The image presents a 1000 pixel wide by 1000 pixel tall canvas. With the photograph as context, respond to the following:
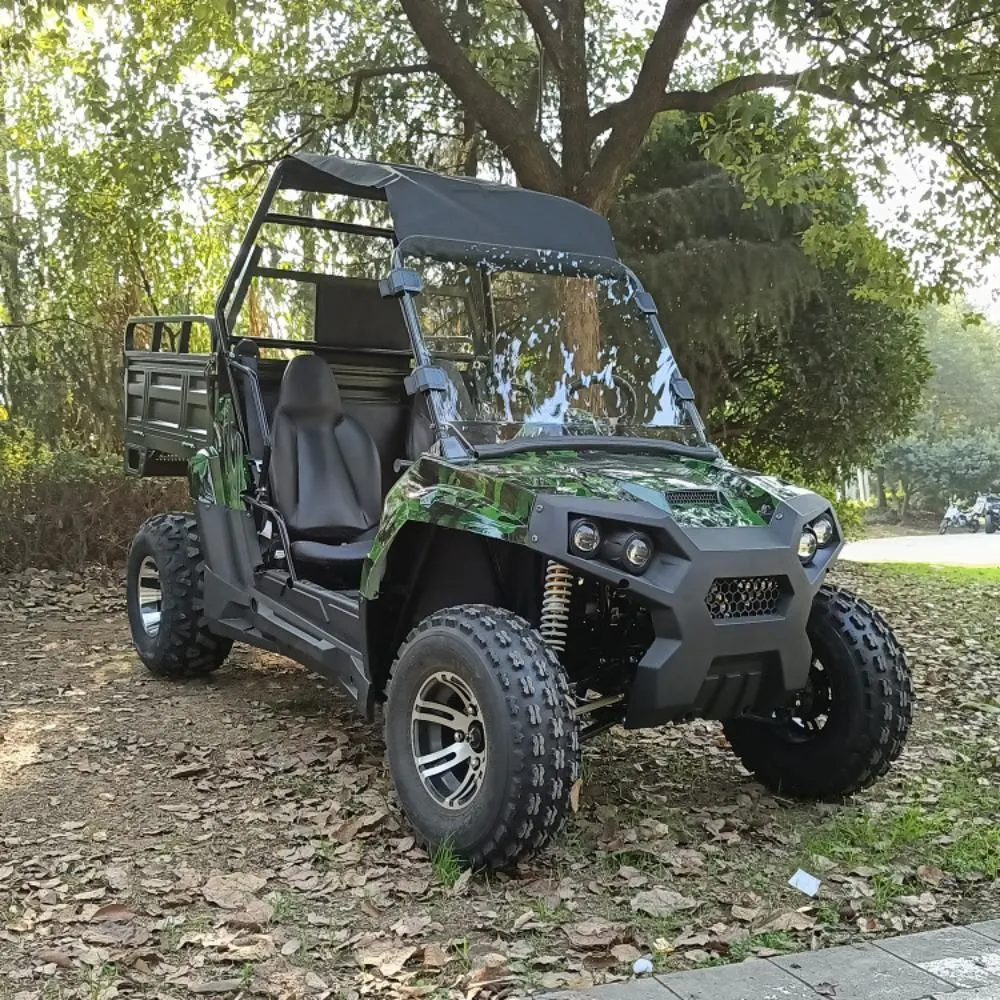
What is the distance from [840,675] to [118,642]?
15.6ft

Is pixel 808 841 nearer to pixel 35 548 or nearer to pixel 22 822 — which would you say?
pixel 22 822

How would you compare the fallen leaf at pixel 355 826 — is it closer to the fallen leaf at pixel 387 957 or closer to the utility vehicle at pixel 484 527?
the utility vehicle at pixel 484 527

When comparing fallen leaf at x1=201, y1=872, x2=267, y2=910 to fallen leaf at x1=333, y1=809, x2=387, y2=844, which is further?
fallen leaf at x1=333, y1=809, x2=387, y2=844

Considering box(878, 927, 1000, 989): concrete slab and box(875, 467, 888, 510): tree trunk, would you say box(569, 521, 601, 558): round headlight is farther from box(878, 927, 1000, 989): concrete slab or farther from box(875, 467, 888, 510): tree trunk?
box(875, 467, 888, 510): tree trunk

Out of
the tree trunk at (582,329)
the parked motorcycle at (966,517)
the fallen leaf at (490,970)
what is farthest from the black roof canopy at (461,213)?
Result: the parked motorcycle at (966,517)

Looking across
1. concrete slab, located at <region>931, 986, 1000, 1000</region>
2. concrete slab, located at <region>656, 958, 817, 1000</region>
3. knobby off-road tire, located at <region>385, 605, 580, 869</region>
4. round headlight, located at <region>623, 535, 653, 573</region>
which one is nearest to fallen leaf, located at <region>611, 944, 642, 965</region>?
concrete slab, located at <region>656, 958, 817, 1000</region>

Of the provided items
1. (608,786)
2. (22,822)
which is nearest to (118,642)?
(22,822)

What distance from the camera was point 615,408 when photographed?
4391mm

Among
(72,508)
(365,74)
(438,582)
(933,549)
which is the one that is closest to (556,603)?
(438,582)

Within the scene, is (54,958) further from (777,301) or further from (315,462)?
(777,301)

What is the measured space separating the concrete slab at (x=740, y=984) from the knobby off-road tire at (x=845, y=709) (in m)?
1.19

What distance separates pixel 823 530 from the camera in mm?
3791

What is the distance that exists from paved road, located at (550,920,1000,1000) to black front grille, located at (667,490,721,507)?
134cm

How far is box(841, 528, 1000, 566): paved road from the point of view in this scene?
1559 cm
